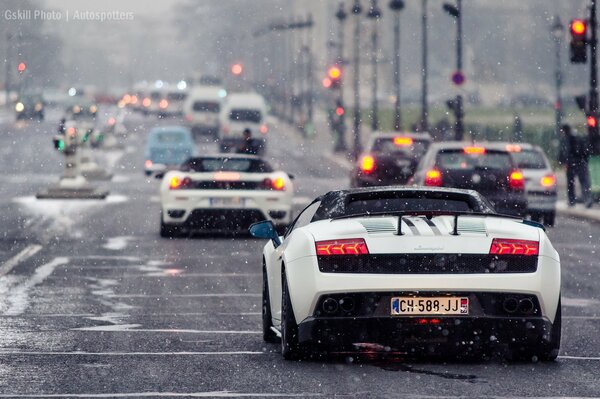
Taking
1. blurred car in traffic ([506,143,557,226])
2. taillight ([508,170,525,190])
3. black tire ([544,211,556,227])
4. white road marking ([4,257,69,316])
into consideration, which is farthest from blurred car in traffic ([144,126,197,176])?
white road marking ([4,257,69,316])

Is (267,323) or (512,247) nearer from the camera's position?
(512,247)

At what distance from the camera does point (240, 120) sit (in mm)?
74438

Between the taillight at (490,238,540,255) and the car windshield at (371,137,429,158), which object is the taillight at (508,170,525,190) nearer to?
the car windshield at (371,137,429,158)

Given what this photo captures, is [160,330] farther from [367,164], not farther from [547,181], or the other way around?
[367,164]

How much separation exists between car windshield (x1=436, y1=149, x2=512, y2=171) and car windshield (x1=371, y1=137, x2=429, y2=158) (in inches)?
354

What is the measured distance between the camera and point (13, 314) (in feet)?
47.2

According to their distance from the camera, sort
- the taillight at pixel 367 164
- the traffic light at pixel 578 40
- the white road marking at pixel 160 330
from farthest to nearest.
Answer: the taillight at pixel 367 164 < the traffic light at pixel 578 40 < the white road marking at pixel 160 330

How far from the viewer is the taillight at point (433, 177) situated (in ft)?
88.5

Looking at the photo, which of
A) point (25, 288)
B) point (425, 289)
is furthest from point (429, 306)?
point (25, 288)

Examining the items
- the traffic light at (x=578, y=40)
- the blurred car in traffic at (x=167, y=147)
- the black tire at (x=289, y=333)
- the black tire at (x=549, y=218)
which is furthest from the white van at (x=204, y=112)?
the black tire at (x=289, y=333)

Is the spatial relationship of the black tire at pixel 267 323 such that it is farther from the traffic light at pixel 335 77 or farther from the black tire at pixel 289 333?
the traffic light at pixel 335 77

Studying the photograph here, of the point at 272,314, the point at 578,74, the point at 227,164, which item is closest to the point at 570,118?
the point at 578,74

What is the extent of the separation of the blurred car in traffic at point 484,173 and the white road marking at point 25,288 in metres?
7.66

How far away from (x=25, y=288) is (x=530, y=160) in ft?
55.1
